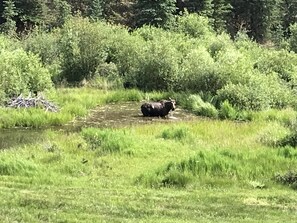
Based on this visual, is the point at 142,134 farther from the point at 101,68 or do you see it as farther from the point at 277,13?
the point at 277,13

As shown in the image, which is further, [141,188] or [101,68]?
[101,68]

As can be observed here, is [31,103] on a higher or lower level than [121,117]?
higher

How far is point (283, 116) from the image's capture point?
73.3 ft

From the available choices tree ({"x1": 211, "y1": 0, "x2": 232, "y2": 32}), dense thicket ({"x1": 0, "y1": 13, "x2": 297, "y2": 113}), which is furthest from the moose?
tree ({"x1": 211, "y1": 0, "x2": 232, "y2": 32})

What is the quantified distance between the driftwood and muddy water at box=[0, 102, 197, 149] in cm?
154

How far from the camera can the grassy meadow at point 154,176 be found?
30.9 feet

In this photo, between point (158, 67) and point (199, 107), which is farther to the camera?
point (158, 67)

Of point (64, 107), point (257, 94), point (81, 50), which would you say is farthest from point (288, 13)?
point (64, 107)

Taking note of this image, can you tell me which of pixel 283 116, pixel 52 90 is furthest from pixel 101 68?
pixel 283 116

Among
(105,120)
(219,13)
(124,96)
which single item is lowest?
(105,120)

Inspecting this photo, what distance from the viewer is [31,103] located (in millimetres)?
23078

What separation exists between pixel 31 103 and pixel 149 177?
12.1m

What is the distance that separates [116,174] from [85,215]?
4.13m

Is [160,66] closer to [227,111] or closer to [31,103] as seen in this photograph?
[227,111]
